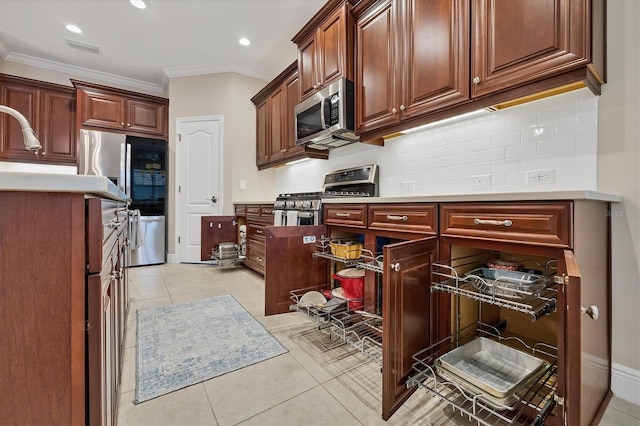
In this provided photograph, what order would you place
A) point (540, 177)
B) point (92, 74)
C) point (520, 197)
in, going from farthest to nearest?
point (92, 74), point (540, 177), point (520, 197)

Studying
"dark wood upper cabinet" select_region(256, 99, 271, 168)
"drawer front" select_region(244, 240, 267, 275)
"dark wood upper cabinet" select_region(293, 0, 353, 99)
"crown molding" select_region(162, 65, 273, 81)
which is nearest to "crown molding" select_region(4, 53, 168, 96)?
"crown molding" select_region(162, 65, 273, 81)

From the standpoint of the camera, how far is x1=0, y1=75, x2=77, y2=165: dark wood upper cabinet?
12.0 ft

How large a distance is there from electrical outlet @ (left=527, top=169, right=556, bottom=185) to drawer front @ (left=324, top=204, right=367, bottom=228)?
37.8 inches

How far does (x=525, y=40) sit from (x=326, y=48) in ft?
5.35

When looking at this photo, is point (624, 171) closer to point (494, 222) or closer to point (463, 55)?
point (494, 222)

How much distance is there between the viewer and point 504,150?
5.67ft

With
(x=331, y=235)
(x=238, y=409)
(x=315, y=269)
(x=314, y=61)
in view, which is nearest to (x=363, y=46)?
(x=314, y=61)

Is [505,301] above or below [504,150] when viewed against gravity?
below

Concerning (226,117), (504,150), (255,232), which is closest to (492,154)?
(504,150)

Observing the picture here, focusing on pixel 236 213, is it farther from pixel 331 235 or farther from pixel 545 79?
pixel 545 79

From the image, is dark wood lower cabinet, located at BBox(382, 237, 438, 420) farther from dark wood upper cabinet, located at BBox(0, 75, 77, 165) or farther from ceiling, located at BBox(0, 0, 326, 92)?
dark wood upper cabinet, located at BBox(0, 75, 77, 165)

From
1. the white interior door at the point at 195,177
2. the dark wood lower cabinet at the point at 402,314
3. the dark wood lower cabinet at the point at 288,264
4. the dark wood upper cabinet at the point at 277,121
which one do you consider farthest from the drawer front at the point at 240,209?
the dark wood lower cabinet at the point at 402,314

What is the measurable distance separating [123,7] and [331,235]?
3287mm

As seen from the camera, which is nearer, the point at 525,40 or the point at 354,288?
the point at 525,40
